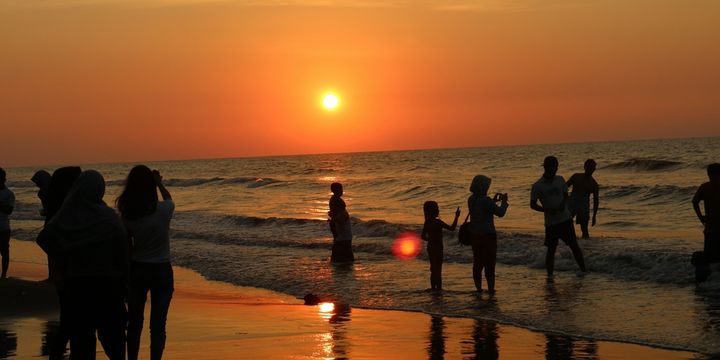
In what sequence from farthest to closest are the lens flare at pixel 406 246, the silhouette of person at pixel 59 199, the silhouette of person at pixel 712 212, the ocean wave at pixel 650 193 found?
the ocean wave at pixel 650 193 < the lens flare at pixel 406 246 < the silhouette of person at pixel 712 212 < the silhouette of person at pixel 59 199

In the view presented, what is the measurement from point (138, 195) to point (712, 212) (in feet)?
27.4

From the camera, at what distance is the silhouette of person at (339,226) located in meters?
17.0

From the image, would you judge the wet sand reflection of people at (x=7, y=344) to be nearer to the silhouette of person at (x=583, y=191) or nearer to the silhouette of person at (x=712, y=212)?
the silhouette of person at (x=712, y=212)

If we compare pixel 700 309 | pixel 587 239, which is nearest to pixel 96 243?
pixel 700 309

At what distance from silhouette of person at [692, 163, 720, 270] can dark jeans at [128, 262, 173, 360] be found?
25.5 ft

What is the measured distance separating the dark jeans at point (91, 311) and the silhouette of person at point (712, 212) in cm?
843

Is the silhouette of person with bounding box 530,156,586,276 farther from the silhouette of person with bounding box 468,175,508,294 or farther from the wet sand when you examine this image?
the wet sand

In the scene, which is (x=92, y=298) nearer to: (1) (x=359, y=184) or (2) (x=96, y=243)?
(2) (x=96, y=243)

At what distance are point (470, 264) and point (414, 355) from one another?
9121 millimetres

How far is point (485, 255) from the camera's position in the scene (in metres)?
13.0

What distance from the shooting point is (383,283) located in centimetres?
1554

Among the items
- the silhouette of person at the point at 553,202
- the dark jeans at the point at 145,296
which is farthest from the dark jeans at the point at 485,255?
the dark jeans at the point at 145,296

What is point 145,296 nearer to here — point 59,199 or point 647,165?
point 59,199

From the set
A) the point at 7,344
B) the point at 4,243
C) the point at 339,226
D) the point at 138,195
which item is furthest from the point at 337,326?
the point at 339,226
